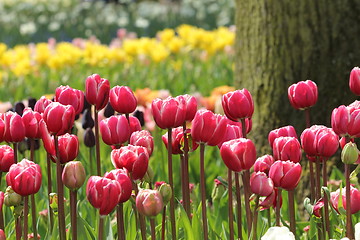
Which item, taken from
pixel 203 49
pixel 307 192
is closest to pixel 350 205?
pixel 307 192

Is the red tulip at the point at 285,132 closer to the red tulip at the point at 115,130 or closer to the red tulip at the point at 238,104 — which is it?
the red tulip at the point at 238,104

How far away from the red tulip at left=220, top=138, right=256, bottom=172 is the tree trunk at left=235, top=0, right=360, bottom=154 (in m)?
1.82

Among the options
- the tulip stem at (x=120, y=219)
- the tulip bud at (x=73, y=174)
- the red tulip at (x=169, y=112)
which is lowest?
the tulip stem at (x=120, y=219)

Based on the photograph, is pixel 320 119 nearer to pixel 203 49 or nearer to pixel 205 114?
pixel 205 114

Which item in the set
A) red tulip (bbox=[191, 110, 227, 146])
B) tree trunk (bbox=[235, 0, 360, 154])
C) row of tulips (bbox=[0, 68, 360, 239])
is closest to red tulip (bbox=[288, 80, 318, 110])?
row of tulips (bbox=[0, 68, 360, 239])

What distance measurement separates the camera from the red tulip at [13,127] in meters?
1.96

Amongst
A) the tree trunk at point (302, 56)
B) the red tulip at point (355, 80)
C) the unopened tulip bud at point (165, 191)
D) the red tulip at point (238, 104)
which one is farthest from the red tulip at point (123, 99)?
the tree trunk at point (302, 56)

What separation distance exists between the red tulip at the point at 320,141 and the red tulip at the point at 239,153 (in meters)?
0.18

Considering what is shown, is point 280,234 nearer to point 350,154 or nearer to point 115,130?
point 350,154

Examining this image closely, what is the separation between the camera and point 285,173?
1.83 meters

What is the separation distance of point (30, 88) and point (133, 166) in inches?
179

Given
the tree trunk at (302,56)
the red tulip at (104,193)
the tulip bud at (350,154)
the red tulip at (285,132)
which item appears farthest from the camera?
the tree trunk at (302,56)

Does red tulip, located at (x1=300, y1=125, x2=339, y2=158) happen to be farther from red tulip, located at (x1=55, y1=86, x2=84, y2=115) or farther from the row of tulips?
red tulip, located at (x1=55, y1=86, x2=84, y2=115)

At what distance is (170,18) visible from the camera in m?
12.1
